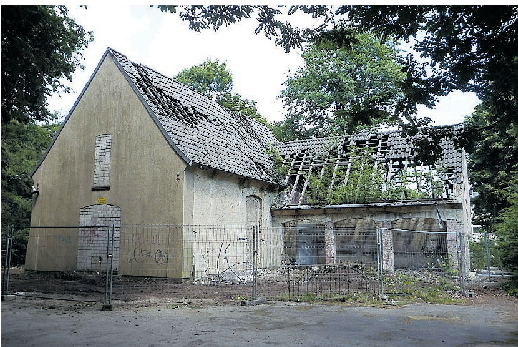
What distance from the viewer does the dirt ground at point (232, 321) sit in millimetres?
6160

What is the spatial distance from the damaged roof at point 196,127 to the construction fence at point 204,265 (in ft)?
7.76

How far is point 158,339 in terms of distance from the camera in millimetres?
6141

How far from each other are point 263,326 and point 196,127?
34.4ft

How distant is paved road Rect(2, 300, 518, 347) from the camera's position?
20.0ft

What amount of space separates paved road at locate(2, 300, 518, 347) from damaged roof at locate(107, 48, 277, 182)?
6573mm

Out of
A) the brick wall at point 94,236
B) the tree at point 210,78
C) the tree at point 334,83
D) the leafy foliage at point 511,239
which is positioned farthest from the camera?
the tree at point 210,78

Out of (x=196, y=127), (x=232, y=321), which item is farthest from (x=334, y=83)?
(x=232, y=321)

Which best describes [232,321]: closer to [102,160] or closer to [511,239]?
[511,239]

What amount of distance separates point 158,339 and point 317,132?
23969 mm

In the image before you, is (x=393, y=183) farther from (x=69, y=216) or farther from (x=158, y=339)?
(x=158, y=339)

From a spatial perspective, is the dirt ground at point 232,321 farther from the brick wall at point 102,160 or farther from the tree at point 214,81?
the tree at point 214,81

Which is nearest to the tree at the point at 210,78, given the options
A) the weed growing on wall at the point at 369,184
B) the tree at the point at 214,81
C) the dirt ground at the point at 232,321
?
the tree at the point at 214,81

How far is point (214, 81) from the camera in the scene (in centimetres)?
3600

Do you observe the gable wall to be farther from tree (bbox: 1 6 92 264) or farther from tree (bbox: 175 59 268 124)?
tree (bbox: 175 59 268 124)
